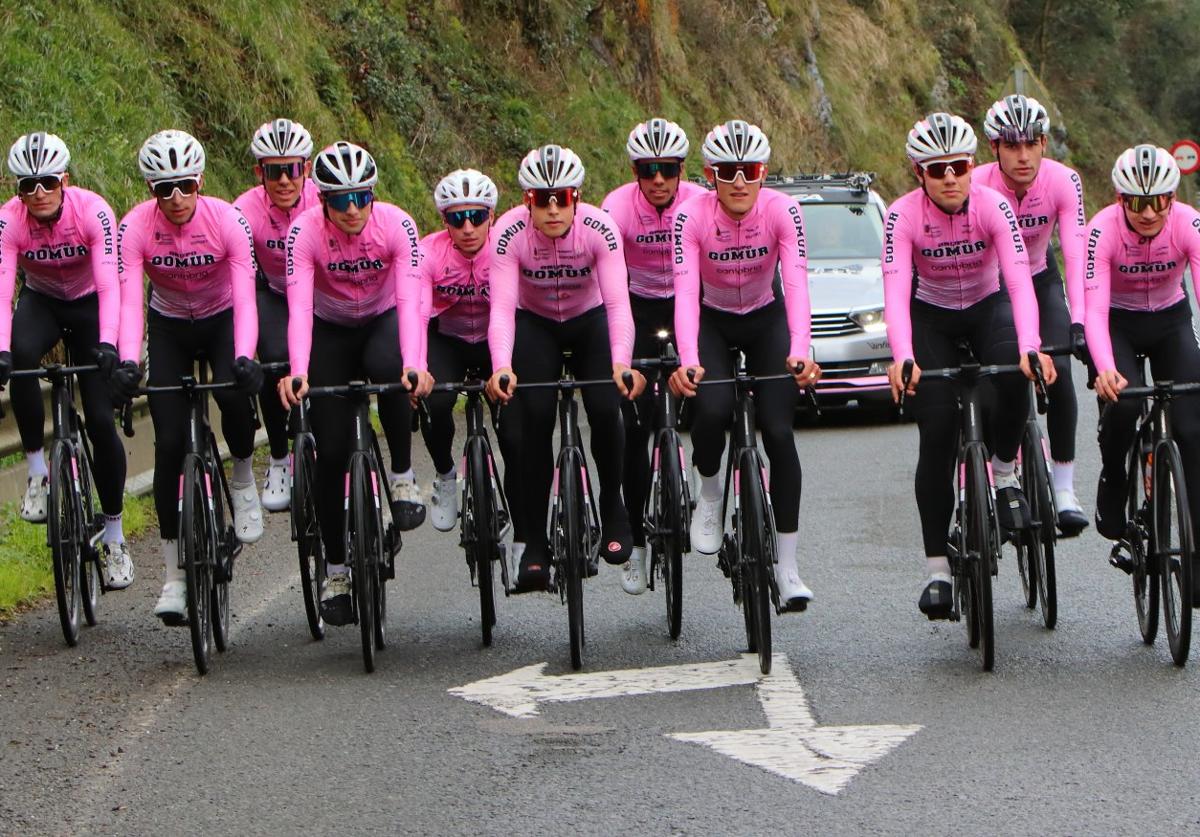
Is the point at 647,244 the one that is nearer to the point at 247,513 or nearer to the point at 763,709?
the point at 247,513

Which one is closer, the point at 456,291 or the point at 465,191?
the point at 465,191

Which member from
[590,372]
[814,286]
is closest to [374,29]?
[814,286]

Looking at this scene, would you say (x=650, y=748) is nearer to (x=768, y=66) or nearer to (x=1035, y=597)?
(x=1035, y=597)

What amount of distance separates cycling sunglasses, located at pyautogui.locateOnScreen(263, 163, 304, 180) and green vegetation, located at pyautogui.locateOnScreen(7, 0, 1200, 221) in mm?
5841

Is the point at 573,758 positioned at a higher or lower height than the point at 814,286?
lower

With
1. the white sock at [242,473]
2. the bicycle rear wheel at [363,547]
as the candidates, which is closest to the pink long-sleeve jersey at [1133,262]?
the bicycle rear wheel at [363,547]

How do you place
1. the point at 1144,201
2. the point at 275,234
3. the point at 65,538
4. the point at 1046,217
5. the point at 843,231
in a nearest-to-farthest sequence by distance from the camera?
1. the point at 1144,201
2. the point at 65,538
3. the point at 1046,217
4. the point at 275,234
5. the point at 843,231

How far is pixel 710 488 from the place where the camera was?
8.62 m

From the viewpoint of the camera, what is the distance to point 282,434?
33.7 ft

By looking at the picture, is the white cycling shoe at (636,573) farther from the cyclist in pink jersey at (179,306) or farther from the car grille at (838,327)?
the car grille at (838,327)

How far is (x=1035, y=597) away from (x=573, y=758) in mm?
3244

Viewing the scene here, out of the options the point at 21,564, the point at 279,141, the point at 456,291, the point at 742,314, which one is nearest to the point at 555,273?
the point at 456,291

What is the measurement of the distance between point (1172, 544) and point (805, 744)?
7.39ft

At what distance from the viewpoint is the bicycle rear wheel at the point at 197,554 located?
7.92m
